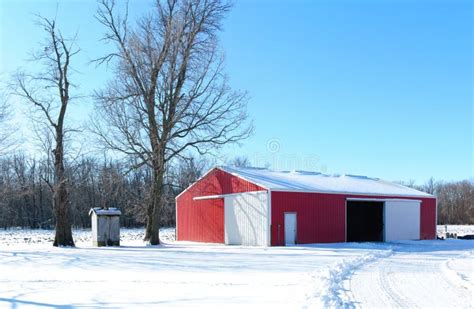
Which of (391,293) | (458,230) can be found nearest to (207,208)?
(391,293)

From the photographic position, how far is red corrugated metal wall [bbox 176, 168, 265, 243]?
92.5 ft

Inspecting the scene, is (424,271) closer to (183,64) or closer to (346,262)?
(346,262)

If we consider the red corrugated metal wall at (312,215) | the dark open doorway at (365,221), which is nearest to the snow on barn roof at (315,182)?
the red corrugated metal wall at (312,215)

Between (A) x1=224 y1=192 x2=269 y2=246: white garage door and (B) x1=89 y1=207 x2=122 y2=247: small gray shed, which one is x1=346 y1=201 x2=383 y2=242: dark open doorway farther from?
(B) x1=89 y1=207 x2=122 y2=247: small gray shed

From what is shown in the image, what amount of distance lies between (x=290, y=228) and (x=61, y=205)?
12.1 metres

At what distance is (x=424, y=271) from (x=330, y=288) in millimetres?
5478

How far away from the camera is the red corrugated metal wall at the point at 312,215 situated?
2536 centimetres

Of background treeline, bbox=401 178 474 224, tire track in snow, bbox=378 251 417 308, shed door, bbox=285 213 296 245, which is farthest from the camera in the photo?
background treeline, bbox=401 178 474 224

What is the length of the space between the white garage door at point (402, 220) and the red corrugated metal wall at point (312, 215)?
3170 mm

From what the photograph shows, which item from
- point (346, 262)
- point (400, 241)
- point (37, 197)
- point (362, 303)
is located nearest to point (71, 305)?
point (362, 303)

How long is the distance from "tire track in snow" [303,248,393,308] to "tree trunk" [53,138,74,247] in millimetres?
15931

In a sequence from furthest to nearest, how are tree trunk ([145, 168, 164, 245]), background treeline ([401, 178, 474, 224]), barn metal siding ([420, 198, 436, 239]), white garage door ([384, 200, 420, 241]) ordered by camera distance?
background treeline ([401, 178, 474, 224]), barn metal siding ([420, 198, 436, 239]), white garage door ([384, 200, 420, 241]), tree trunk ([145, 168, 164, 245])

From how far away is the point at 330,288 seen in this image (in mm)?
10328

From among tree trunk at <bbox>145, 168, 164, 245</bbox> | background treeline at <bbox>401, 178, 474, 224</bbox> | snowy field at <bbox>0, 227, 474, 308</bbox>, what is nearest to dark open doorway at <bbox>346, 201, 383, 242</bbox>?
tree trunk at <bbox>145, 168, 164, 245</bbox>
